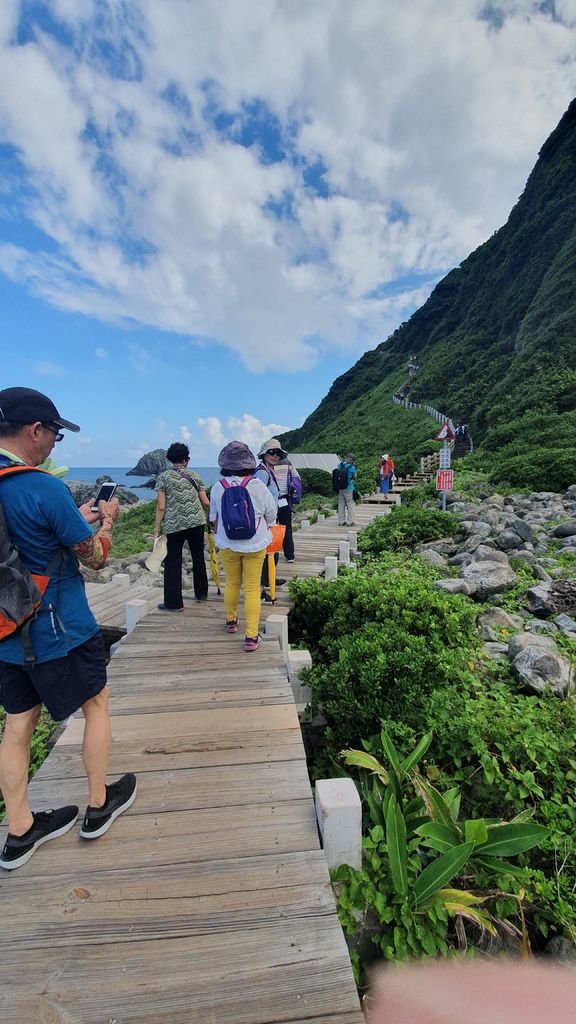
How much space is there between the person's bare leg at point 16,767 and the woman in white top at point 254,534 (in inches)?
75.5

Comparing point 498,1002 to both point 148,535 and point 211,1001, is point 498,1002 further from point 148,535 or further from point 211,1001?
point 148,535

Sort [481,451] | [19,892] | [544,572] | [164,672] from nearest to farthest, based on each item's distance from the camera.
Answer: [19,892], [164,672], [544,572], [481,451]

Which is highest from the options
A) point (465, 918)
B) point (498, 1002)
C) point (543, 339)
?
point (543, 339)

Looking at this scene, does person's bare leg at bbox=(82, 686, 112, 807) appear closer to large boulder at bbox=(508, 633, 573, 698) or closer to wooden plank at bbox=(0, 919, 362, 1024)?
wooden plank at bbox=(0, 919, 362, 1024)

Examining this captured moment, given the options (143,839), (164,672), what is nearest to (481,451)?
(164,672)

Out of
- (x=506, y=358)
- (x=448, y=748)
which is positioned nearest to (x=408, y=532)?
(x=448, y=748)

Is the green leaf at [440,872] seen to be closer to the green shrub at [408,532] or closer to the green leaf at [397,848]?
the green leaf at [397,848]

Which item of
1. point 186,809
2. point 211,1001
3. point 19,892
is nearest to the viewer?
point 211,1001

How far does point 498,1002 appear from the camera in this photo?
1.42 metres

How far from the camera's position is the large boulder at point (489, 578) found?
5051 mm

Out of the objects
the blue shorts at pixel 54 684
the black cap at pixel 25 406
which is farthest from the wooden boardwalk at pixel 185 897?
the black cap at pixel 25 406

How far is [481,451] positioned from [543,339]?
9795mm

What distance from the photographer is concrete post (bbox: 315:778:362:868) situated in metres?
1.88

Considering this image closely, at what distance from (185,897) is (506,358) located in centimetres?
3670
